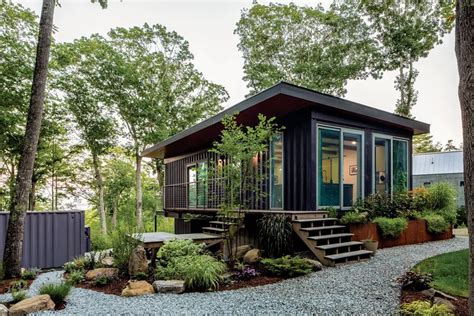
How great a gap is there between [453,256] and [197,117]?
12518 mm

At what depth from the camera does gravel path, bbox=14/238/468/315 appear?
3.42 meters

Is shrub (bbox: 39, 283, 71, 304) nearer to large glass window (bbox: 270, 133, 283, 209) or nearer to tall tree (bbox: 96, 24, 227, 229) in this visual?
large glass window (bbox: 270, 133, 283, 209)

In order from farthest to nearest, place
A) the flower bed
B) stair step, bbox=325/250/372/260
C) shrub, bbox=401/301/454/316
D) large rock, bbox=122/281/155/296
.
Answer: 1. the flower bed
2. stair step, bbox=325/250/372/260
3. large rock, bbox=122/281/155/296
4. shrub, bbox=401/301/454/316

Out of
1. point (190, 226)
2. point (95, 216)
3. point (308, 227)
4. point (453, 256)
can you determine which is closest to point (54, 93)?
point (190, 226)

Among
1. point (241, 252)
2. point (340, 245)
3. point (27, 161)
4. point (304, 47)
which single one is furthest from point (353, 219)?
point (304, 47)

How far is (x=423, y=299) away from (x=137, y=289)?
3.42m

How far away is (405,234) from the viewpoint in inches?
289

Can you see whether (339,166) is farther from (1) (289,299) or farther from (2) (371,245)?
(1) (289,299)

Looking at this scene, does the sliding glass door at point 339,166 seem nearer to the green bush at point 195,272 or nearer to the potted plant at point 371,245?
the potted plant at point 371,245

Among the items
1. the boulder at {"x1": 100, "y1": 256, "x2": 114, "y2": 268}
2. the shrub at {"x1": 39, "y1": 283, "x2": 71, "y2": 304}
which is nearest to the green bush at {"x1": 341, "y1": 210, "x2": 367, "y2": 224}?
the boulder at {"x1": 100, "y1": 256, "x2": 114, "y2": 268}

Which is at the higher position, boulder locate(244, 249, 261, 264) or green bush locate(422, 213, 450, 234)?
green bush locate(422, 213, 450, 234)

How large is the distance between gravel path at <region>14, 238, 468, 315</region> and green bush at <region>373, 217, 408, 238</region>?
1905 millimetres

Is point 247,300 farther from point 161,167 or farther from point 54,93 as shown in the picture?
point 161,167

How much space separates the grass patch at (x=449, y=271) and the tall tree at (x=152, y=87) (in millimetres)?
11139
